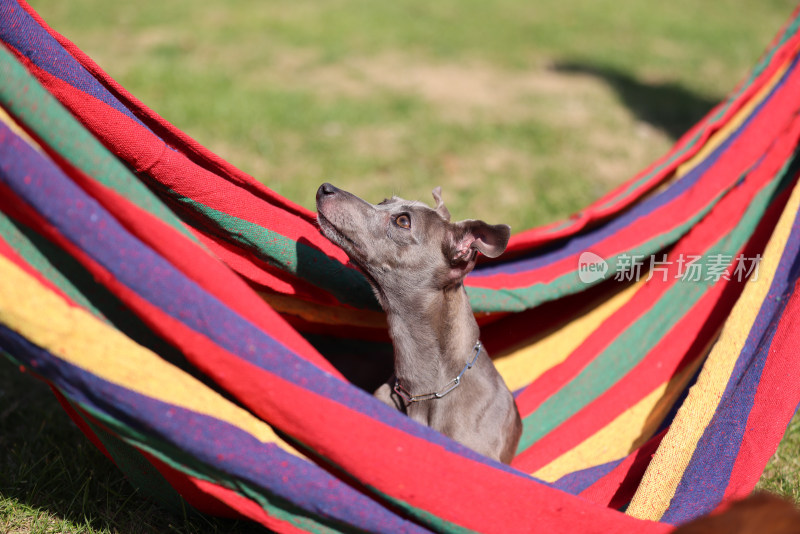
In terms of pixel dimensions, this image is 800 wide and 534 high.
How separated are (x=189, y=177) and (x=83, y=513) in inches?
58.0

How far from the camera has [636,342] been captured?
3949 mm

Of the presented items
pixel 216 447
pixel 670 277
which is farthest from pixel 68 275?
pixel 670 277

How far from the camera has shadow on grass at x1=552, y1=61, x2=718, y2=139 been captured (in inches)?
352

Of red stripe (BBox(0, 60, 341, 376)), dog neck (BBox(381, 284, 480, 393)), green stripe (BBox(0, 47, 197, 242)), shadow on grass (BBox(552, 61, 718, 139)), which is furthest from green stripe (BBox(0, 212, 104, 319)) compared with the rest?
shadow on grass (BBox(552, 61, 718, 139))

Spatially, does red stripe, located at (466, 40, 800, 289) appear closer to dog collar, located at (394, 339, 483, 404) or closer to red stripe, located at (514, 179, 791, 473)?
red stripe, located at (514, 179, 791, 473)

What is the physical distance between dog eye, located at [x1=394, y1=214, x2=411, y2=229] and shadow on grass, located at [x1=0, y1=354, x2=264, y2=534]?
1.46 meters

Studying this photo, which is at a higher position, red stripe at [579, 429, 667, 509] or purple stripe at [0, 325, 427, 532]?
red stripe at [579, 429, 667, 509]


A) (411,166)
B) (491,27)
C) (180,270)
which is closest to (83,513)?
(180,270)

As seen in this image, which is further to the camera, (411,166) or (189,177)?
(411,166)

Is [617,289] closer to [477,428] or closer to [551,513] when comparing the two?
[477,428]


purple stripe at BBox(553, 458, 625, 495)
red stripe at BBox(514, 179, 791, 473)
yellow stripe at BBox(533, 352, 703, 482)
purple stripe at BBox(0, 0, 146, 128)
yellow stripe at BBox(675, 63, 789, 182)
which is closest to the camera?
purple stripe at BBox(0, 0, 146, 128)

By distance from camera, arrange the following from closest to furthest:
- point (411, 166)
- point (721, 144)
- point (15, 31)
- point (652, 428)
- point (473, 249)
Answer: point (15, 31) < point (473, 249) < point (652, 428) < point (721, 144) < point (411, 166)

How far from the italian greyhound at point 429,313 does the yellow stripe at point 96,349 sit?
3.83 feet

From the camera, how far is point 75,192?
2104mm
